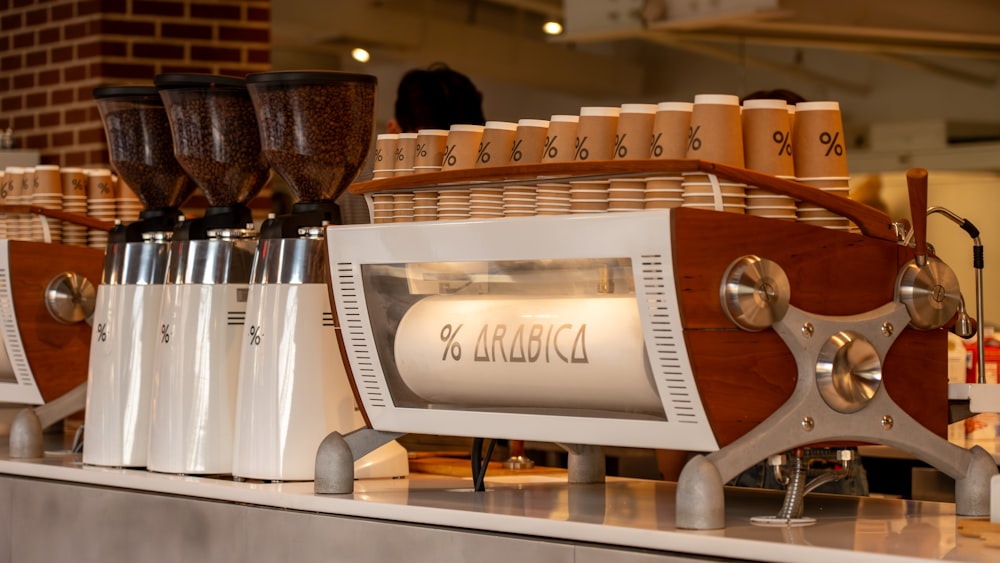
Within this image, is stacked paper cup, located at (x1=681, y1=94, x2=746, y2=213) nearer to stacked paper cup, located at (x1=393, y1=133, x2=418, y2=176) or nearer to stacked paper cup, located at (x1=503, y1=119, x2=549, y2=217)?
stacked paper cup, located at (x1=503, y1=119, x2=549, y2=217)

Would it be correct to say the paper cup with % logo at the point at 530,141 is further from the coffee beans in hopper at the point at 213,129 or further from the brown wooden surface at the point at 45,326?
the brown wooden surface at the point at 45,326

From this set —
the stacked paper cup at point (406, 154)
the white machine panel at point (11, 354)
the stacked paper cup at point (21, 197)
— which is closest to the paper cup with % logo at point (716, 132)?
the stacked paper cup at point (406, 154)

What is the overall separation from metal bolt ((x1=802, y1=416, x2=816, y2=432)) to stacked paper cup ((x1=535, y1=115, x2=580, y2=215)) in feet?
1.25

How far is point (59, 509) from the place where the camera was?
2.30 meters

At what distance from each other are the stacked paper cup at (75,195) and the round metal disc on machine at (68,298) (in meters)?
0.13

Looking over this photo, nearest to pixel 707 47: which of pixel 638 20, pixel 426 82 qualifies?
pixel 638 20

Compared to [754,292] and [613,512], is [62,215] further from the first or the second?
[754,292]

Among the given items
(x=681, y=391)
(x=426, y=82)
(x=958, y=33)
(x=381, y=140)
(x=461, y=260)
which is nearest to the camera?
(x=681, y=391)

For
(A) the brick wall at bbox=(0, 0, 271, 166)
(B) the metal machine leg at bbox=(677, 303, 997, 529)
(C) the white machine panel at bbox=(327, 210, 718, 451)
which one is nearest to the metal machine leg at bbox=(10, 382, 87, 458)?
(C) the white machine panel at bbox=(327, 210, 718, 451)

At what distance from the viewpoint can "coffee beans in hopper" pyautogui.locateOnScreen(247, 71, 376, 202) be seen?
2.13 m

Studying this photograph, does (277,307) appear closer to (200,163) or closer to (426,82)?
(200,163)

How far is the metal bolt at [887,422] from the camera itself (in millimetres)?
1705

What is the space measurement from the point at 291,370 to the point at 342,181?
301mm

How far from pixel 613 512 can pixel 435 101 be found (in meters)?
2.04
